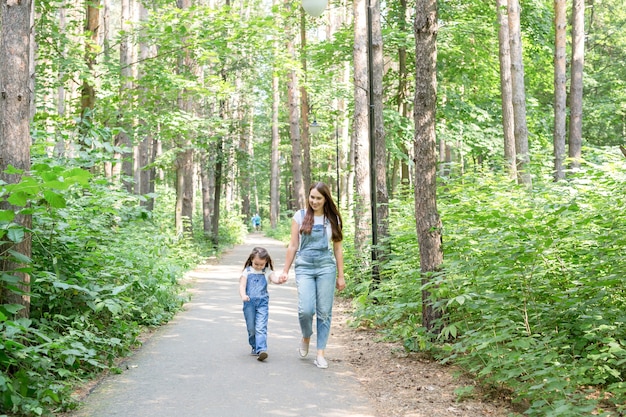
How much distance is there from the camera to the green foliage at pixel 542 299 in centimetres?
476

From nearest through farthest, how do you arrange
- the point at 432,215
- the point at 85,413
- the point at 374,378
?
the point at 85,413, the point at 374,378, the point at 432,215

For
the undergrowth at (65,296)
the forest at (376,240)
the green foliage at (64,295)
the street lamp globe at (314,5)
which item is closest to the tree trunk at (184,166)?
the forest at (376,240)

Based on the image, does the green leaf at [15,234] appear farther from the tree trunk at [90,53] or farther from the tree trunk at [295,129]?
the tree trunk at [295,129]

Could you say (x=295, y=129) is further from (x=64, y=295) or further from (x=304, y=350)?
(x=64, y=295)

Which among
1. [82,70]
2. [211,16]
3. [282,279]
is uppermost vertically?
[211,16]

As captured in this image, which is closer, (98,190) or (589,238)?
(589,238)

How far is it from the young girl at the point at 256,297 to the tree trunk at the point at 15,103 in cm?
239

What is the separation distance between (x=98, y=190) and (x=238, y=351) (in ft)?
8.72

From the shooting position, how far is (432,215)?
6926mm

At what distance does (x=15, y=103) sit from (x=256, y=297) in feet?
10.7

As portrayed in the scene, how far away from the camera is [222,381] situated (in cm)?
599

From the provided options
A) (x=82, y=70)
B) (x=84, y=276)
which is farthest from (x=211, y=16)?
(x=84, y=276)

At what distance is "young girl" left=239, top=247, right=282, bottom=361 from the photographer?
275 inches

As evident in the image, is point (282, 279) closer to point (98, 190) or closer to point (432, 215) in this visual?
point (432, 215)
